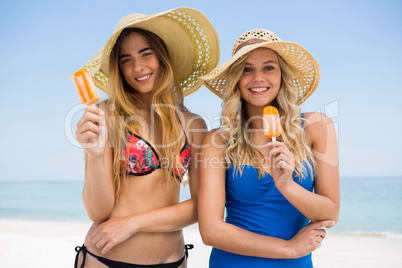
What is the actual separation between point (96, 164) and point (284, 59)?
1.70 meters

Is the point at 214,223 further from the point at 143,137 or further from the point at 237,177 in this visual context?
the point at 143,137

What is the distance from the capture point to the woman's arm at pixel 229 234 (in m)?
2.50

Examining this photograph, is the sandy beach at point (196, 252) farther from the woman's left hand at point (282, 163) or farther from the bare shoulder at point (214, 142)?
the woman's left hand at point (282, 163)

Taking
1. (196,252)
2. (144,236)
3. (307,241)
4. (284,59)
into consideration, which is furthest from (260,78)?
(196,252)

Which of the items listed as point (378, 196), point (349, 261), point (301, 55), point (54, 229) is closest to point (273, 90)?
point (301, 55)

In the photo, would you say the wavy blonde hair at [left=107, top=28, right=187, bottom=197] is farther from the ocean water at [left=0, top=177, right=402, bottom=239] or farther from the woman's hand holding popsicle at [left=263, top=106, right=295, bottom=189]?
the ocean water at [left=0, top=177, right=402, bottom=239]

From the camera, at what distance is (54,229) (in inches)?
480

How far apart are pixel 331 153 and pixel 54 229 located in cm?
1146

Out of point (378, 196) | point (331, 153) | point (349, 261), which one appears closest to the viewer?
point (331, 153)

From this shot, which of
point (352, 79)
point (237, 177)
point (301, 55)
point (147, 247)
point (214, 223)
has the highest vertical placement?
point (352, 79)

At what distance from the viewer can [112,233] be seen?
2627mm

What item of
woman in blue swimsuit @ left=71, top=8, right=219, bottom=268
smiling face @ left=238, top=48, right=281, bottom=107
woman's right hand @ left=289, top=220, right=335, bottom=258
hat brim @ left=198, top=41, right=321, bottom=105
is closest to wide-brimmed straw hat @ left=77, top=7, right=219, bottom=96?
woman in blue swimsuit @ left=71, top=8, right=219, bottom=268

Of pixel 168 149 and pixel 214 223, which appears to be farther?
pixel 168 149

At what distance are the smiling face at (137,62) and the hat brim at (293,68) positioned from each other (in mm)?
407
